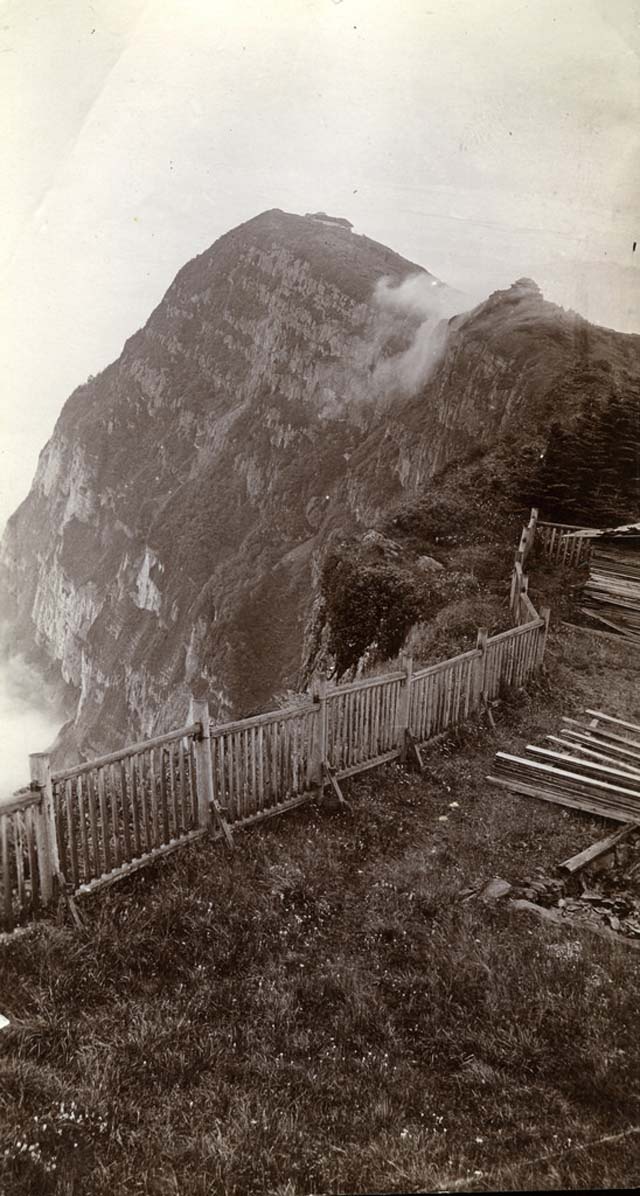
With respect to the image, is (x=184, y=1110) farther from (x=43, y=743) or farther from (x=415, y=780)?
(x=43, y=743)

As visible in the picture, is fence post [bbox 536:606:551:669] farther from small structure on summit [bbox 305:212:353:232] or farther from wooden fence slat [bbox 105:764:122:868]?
wooden fence slat [bbox 105:764:122:868]

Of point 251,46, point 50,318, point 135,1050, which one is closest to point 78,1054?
point 135,1050

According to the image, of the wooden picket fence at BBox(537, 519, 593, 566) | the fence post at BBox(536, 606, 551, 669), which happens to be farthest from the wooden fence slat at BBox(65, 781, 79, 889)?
the fence post at BBox(536, 606, 551, 669)

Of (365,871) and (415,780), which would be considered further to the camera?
(415,780)

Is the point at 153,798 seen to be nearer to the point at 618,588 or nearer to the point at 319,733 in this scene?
the point at 319,733

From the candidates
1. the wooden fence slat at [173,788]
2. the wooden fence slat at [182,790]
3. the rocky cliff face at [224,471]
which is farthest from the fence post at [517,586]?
the rocky cliff face at [224,471]

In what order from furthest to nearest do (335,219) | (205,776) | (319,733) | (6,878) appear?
1. (335,219)
2. (319,733)
3. (205,776)
4. (6,878)

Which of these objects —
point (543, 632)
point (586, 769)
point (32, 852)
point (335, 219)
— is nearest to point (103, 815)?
point (32, 852)
